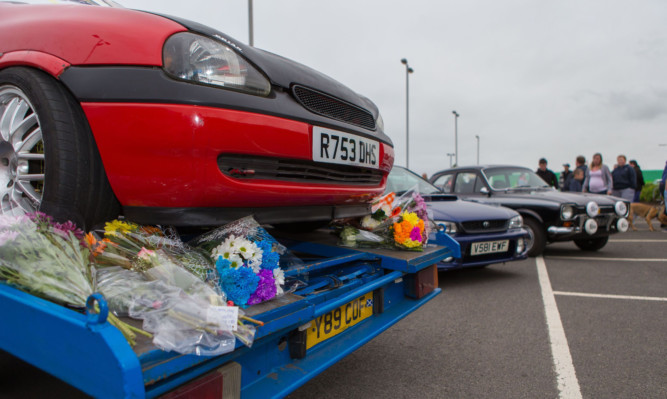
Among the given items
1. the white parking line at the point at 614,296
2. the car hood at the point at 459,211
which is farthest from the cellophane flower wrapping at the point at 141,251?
the white parking line at the point at 614,296

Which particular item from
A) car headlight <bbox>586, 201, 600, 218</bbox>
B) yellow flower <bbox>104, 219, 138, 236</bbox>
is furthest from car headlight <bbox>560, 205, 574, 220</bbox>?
yellow flower <bbox>104, 219, 138, 236</bbox>

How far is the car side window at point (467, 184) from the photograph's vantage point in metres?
6.75

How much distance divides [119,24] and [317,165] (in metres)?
0.96

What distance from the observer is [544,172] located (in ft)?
30.8

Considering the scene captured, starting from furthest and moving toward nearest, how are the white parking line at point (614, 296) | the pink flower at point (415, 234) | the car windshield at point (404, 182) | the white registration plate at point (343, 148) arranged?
the car windshield at point (404, 182), the white parking line at point (614, 296), the pink flower at point (415, 234), the white registration plate at point (343, 148)

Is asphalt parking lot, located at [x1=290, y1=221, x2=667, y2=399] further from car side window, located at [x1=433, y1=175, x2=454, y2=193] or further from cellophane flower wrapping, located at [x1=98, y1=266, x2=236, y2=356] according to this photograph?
car side window, located at [x1=433, y1=175, x2=454, y2=193]

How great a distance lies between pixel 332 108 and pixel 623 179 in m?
9.06

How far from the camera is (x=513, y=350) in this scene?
269cm

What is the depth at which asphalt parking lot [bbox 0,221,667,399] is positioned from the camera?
7.03ft

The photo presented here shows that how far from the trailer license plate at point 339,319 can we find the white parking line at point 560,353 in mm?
1069

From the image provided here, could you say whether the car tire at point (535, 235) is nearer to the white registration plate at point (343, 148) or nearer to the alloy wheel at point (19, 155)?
the white registration plate at point (343, 148)

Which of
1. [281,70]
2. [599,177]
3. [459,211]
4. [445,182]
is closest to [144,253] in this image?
[281,70]

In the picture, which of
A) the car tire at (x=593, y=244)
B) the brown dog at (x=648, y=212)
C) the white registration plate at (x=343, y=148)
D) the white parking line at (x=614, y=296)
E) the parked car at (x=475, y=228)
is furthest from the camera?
the brown dog at (x=648, y=212)

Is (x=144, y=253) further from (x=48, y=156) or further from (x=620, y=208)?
(x=620, y=208)
